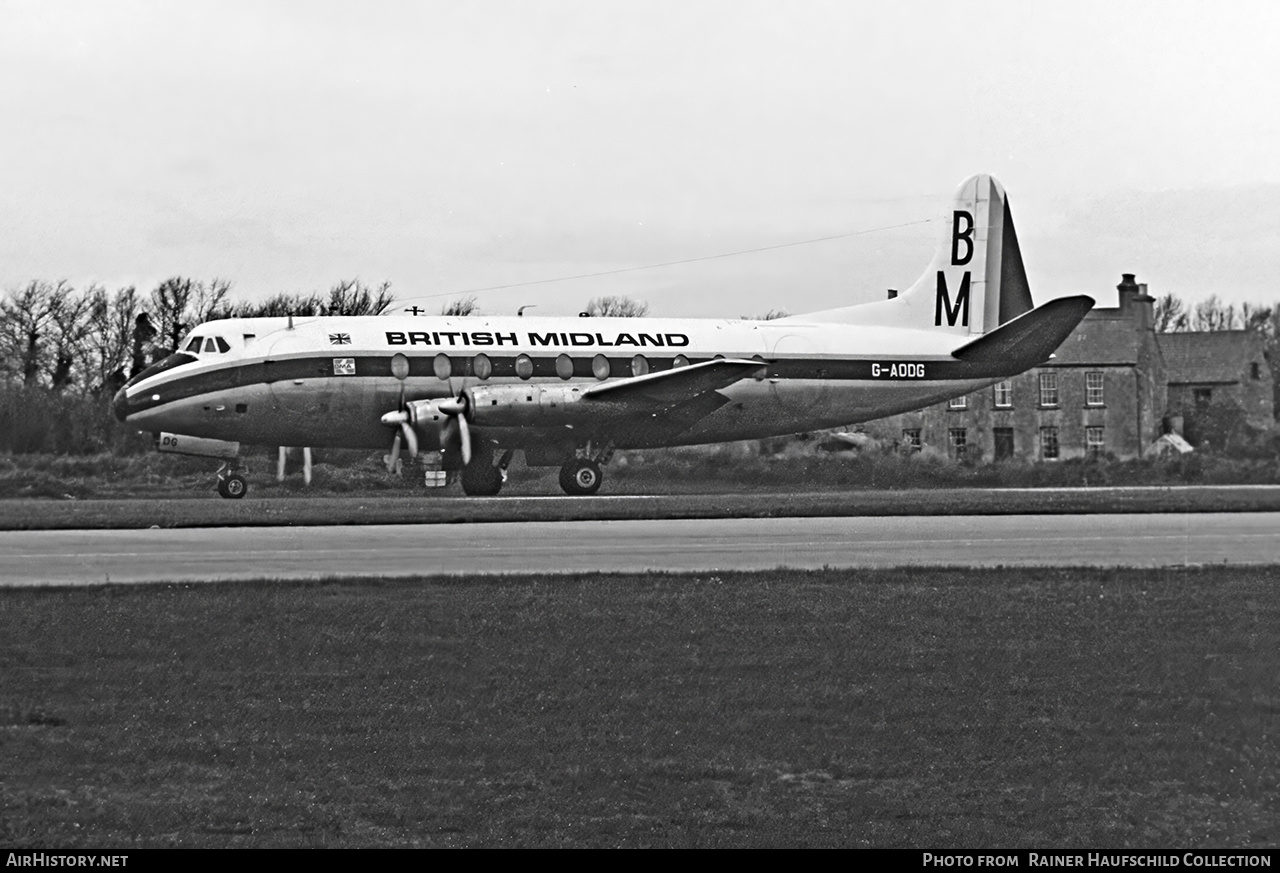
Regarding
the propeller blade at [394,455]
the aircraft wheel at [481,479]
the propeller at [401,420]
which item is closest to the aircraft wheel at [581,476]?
the aircraft wheel at [481,479]

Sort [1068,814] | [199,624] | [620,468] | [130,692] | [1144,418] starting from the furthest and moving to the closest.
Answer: [1144,418] → [620,468] → [199,624] → [130,692] → [1068,814]

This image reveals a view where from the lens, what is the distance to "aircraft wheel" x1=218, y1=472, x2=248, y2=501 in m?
33.0

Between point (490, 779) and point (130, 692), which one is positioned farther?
point (130, 692)

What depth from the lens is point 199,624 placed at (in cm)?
1297

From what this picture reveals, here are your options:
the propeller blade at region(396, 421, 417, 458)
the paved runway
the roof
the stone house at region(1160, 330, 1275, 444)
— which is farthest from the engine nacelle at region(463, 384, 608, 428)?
the roof

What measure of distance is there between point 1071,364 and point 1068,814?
60.0 metres

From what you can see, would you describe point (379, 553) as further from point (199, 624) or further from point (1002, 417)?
point (1002, 417)

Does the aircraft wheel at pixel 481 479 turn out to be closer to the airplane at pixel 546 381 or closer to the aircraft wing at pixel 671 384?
the airplane at pixel 546 381

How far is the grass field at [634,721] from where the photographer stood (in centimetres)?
738

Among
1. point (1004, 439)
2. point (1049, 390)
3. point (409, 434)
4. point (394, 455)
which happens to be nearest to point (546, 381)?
Result: point (409, 434)

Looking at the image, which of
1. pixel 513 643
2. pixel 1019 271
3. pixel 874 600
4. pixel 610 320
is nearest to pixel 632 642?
pixel 513 643

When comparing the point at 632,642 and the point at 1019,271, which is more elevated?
the point at 1019,271

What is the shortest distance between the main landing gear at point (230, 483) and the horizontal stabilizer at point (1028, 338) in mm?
18309

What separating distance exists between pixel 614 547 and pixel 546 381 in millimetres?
12670
